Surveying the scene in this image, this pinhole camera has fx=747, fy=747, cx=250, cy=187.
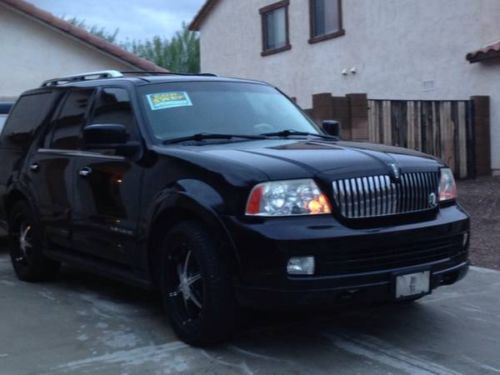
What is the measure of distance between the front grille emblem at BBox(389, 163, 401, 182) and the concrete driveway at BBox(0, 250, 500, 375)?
113 centimetres

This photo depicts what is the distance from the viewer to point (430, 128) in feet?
44.4

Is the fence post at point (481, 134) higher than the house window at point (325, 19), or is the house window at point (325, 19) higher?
the house window at point (325, 19)

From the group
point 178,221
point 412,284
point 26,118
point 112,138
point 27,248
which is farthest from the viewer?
point 26,118

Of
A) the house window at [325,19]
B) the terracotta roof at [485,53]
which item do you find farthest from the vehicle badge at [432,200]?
the house window at [325,19]

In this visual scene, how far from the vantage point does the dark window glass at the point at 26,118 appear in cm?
710

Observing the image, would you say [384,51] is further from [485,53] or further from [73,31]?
[73,31]

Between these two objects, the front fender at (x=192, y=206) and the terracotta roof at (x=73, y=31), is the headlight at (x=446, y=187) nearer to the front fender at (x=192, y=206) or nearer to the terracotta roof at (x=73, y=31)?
the front fender at (x=192, y=206)

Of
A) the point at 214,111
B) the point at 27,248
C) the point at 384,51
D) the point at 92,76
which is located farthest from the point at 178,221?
the point at 384,51

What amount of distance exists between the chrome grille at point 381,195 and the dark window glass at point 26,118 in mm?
3473

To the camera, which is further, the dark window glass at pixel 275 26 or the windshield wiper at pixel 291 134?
the dark window glass at pixel 275 26

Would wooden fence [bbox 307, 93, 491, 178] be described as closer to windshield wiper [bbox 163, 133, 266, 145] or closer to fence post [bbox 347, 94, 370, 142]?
fence post [bbox 347, 94, 370, 142]

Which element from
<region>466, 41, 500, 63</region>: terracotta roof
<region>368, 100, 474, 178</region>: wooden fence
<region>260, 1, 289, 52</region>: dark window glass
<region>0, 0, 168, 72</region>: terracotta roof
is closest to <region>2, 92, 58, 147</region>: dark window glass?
<region>368, 100, 474, 178</region>: wooden fence

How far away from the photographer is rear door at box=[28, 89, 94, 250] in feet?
20.7

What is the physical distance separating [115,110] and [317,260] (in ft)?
7.80
